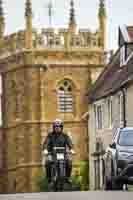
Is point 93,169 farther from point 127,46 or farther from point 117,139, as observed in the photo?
point 117,139

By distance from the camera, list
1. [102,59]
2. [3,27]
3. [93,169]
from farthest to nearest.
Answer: [3,27], [102,59], [93,169]

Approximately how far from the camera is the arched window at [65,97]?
97856 mm

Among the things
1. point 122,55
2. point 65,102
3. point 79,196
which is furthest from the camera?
point 65,102

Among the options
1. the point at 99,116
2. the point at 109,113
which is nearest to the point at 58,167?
the point at 109,113

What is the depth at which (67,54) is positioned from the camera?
9700 centimetres

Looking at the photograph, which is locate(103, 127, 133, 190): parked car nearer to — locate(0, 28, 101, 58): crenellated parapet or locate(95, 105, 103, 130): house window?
locate(95, 105, 103, 130): house window

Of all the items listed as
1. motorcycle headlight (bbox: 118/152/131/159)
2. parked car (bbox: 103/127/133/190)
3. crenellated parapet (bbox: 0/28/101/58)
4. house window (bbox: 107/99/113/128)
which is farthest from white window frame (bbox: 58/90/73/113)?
motorcycle headlight (bbox: 118/152/131/159)

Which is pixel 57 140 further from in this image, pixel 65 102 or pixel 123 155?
pixel 65 102

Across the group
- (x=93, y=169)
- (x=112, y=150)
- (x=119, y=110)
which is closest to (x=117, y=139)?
(x=112, y=150)

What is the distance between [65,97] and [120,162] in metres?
→ 67.3

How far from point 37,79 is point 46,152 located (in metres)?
65.5

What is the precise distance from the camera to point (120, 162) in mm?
30969

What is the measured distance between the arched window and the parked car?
64459mm

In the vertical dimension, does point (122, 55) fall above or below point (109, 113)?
above
